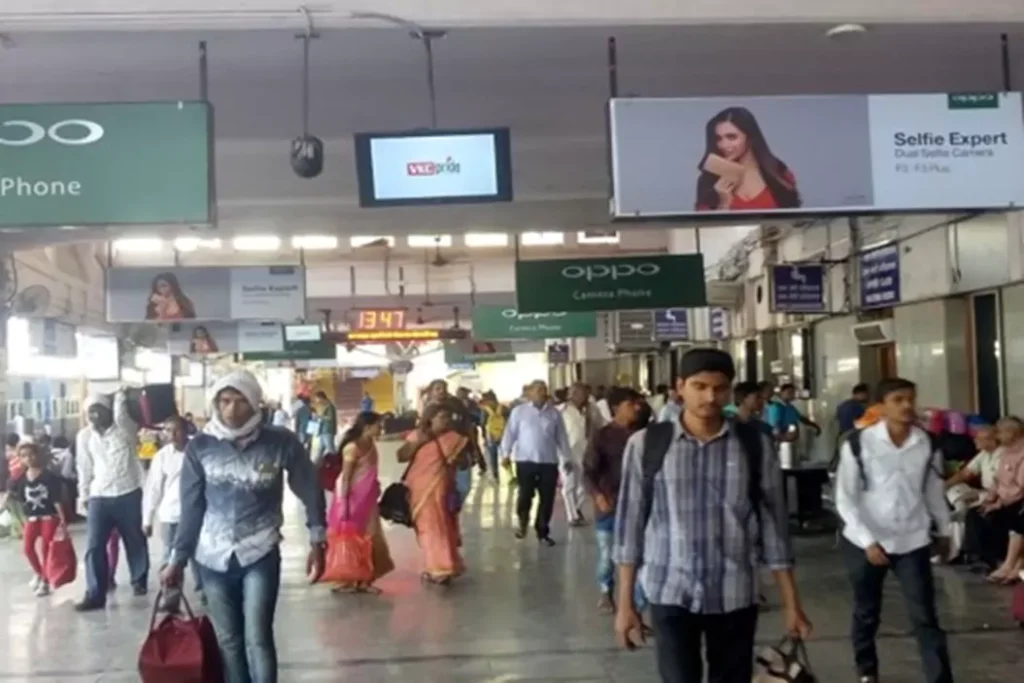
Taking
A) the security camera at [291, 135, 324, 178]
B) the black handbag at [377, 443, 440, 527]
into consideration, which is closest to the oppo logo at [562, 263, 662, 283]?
the black handbag at [377, 443, 440, 527]

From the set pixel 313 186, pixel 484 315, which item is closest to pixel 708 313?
pixel 484 315

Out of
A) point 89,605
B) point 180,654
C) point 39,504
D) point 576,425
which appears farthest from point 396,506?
point 576,425

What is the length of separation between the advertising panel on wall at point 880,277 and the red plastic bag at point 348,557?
679 cm

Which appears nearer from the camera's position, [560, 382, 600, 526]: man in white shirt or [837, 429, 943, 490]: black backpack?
[837, 429, 943, 490]: black backpack

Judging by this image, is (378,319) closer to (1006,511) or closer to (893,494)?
(1006,511)

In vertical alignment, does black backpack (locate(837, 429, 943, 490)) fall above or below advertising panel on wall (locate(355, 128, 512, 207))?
below

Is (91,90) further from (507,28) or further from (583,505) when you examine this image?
(583,505)

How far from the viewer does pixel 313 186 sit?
1265 centimetres

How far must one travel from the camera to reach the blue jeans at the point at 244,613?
5.73 m

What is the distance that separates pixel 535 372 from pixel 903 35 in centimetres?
4084

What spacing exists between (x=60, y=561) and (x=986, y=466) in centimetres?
783

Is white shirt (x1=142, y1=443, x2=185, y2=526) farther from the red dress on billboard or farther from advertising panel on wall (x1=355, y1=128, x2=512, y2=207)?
the red dress on billboard

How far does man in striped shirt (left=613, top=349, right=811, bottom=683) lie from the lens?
4.33 meters

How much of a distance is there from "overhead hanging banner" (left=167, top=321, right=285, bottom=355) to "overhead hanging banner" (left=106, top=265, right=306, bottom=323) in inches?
129
